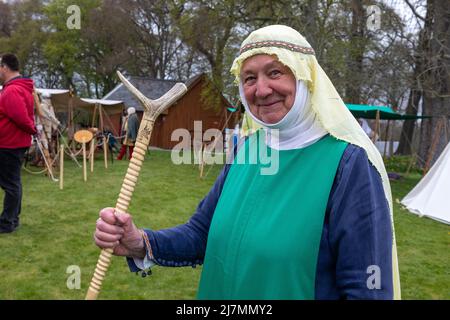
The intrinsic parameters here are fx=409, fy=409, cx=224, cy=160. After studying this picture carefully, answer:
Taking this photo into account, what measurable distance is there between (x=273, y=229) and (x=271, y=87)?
542 mm

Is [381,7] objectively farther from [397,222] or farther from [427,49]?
[397,222]

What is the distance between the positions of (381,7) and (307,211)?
44.4ft

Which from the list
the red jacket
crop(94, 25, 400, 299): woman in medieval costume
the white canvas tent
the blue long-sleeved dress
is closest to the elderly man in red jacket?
the red jacket

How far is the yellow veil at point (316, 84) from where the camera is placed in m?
1.53

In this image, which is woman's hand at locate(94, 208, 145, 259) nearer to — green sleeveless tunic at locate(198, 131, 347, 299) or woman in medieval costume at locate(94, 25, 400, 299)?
woman in medieval costume at locate(94, 25, 400, 299)

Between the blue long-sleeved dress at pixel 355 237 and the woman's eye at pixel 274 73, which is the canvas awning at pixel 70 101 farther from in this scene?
the blue long-sleeved dress at pixel 355 237

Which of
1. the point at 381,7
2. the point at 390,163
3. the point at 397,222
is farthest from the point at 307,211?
the point at 390,163

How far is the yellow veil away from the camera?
5.02ft

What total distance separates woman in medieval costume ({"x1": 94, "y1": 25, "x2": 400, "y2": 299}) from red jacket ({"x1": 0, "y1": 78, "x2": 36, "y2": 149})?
413 cm

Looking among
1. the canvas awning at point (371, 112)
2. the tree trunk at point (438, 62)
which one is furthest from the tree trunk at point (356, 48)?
the tree trunk at point (438, 62)

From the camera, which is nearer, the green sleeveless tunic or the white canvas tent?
the green sleeveless tunic

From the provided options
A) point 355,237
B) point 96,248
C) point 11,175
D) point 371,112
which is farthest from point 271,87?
point 371,112

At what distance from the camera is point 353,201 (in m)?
1.39

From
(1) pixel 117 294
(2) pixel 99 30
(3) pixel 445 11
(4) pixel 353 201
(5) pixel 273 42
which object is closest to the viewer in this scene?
(4) pixel 353 201
